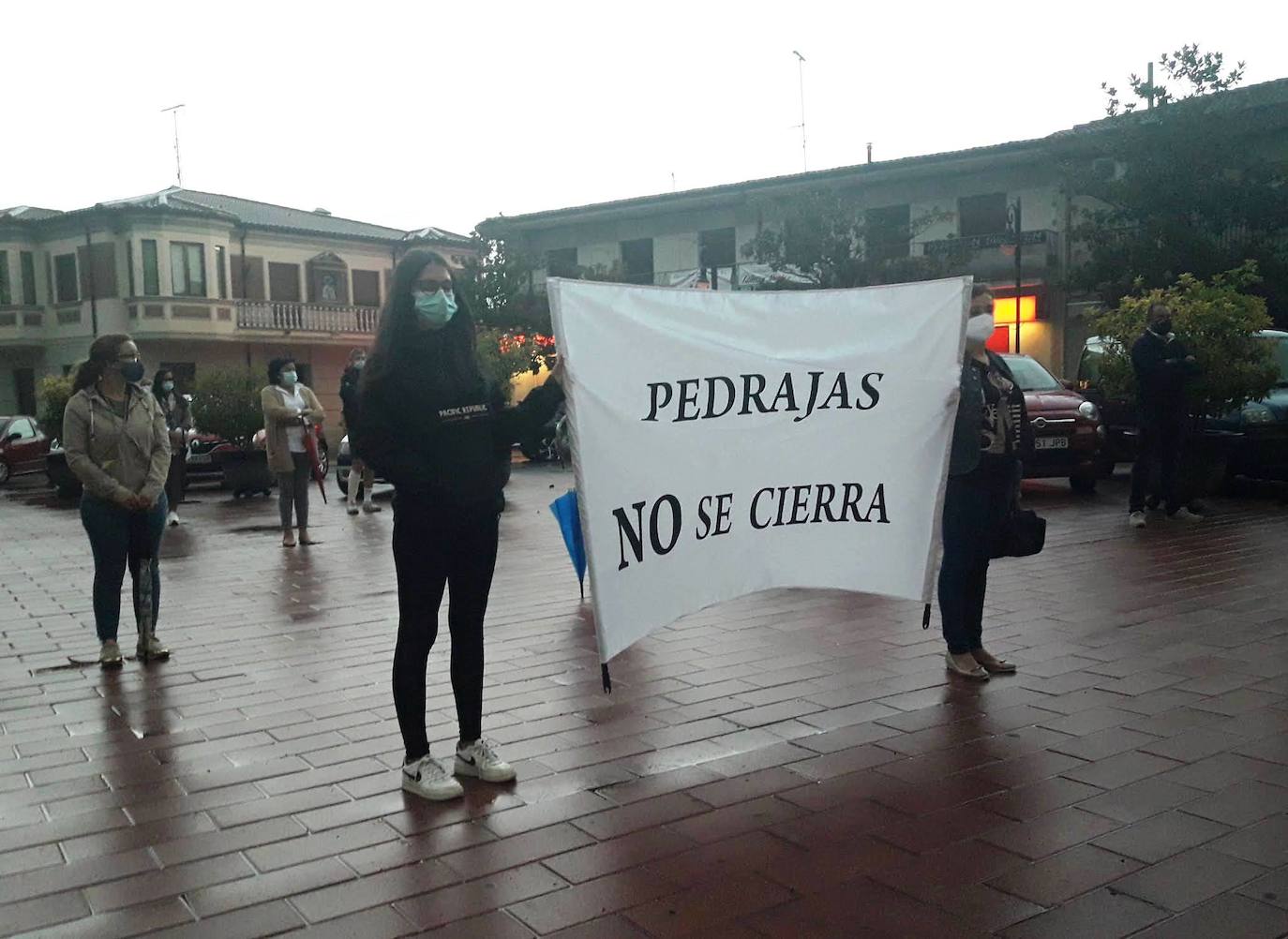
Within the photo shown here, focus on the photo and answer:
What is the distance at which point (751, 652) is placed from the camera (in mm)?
6520

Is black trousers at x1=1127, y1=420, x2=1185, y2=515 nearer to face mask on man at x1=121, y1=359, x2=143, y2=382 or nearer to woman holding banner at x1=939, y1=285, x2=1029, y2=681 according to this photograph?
woman holding banner at x1=939, y1=285, x2=1029, y2=681

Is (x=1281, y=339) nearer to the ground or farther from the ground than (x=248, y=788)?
farther from the ground

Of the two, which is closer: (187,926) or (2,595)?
(187,926)

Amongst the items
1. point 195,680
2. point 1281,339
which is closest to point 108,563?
point 195,680

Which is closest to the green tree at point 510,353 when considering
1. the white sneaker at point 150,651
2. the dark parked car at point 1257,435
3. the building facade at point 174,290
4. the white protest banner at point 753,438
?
the building facade at point 174,290

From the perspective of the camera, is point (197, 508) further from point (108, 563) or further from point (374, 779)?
point (374, 779)

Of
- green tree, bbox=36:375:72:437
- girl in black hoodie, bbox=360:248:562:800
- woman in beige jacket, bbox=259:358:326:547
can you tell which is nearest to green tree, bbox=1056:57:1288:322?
woman in beige jacket, bbox=259:358:326:547

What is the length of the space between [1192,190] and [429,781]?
2687 centimetres

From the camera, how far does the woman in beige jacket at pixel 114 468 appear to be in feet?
21.4

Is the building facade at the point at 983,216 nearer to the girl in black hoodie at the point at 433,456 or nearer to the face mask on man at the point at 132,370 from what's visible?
the face mask on man at the point at 132,370

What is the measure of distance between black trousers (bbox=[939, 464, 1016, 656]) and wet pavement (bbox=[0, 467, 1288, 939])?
330mm

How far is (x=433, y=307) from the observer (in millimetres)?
4266

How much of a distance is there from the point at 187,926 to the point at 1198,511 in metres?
11.0

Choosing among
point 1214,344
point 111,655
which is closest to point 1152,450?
point 1214,344
